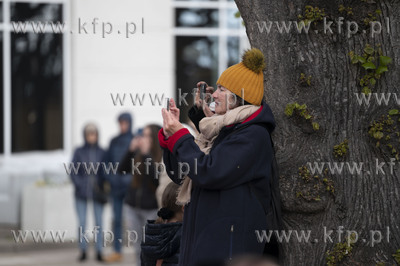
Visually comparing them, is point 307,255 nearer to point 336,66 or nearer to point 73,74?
point 336,66

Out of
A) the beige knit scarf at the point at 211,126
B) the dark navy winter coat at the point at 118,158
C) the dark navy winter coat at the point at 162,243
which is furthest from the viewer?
the dark navy winter coat at the point at 118,158

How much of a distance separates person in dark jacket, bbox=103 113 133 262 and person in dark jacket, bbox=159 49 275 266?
531 cm

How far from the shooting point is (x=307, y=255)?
433 cm

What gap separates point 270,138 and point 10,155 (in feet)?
28.6

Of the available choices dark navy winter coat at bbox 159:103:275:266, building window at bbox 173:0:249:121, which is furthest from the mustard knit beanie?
building window at bbox 173:0:249:121

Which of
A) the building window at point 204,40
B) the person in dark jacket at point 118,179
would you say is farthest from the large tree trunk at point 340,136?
the building window at point 204,40

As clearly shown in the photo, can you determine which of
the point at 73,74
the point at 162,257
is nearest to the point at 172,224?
the point at 162,257

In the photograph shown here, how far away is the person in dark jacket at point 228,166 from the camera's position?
390cm

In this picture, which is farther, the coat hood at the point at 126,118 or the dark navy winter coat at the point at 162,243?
the coat hood at the point at 126,118

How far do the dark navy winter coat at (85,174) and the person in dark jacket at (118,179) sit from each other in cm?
25

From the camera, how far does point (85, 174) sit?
32.1 feet

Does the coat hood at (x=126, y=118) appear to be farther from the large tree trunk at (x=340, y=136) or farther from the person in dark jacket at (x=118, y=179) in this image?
the large tree trunk at (x=340, y=136)

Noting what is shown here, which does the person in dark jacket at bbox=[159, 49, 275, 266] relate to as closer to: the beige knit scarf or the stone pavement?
the beige knit scarf

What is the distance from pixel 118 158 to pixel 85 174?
49 centimetres
